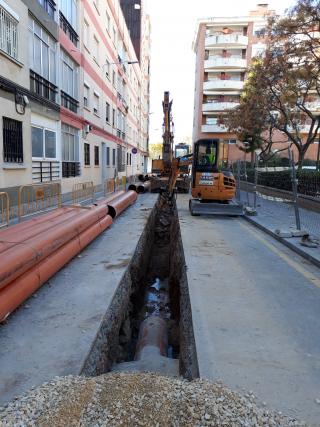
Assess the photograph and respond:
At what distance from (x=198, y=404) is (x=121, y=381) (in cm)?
A: 60

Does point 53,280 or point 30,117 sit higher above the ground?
point 30,117

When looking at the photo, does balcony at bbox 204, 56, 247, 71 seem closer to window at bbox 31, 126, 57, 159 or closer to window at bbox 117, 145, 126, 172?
window at bbox 117, 145, 126, 172

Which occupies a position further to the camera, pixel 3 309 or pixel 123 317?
pixel 123 317

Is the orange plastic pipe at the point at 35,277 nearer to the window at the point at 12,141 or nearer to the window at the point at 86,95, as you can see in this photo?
the window at the point at 12,141

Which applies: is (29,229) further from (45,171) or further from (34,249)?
(45,171)

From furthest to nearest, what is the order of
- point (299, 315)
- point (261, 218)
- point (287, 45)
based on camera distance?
point (287, 45), point (261, 218), point (299, 315)

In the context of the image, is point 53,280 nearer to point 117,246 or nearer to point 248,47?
point 117,246

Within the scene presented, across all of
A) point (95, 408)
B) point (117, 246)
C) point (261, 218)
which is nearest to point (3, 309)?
point (95, 408)

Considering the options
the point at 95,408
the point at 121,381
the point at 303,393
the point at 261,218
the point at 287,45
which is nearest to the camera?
the point at 95,408

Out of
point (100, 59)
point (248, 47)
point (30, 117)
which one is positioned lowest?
point (30, 117)

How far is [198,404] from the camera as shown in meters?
2.15

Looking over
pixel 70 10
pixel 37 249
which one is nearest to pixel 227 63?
pixel 70 10

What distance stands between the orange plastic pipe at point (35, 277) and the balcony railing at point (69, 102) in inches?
429

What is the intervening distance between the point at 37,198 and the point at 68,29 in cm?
1022
